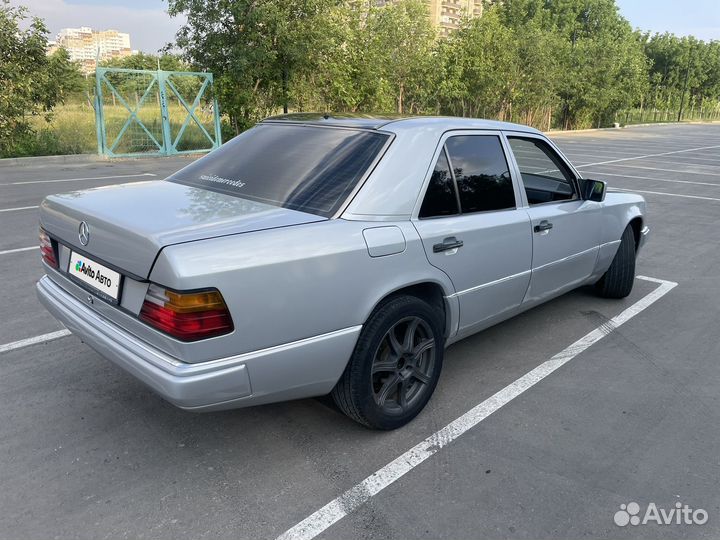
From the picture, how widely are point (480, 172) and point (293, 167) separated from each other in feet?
3.89

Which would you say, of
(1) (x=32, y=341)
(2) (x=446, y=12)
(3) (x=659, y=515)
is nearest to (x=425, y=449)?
(3) (x=659, y=515)

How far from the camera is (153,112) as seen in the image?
1672 centimetres

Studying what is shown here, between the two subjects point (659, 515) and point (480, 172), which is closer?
point (659, 515)

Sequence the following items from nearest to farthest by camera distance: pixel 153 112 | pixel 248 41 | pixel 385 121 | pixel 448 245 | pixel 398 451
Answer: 1. pixel 398 451
2. pixel 448 245
3. pixel 385 121
4. pixel 153 112
5. pixel 248 41

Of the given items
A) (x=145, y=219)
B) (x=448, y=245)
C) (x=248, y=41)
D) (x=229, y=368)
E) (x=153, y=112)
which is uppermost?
(x=248, y=41)

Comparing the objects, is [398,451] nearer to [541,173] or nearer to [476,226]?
[476,226]

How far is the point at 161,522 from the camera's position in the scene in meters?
2.33

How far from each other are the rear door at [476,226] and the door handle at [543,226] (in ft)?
0.33

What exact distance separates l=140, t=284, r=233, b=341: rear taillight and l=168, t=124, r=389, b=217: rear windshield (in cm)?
74

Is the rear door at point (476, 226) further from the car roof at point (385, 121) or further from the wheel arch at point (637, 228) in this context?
the wheel arch at point (637, 228)

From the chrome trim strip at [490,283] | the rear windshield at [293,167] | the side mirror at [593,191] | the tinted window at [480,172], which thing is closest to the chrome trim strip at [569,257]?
the chrome trim strip at [490,283]

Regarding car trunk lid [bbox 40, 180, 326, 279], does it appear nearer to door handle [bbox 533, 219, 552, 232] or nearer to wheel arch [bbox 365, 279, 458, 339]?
wheel arch [bbox 365, 279, 458, 339]

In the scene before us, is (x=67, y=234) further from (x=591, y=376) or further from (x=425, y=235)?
(x=591, y=376)

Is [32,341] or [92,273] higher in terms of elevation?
[92,273]
